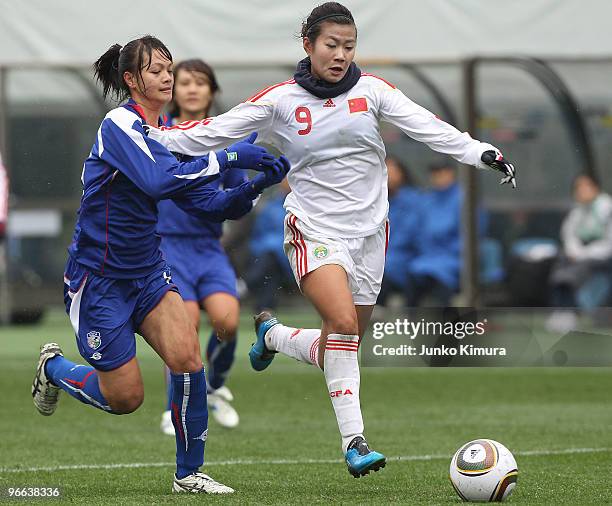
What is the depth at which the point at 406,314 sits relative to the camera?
10.8 metres

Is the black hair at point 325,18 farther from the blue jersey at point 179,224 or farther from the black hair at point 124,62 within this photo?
the blue jersey at point 179,224

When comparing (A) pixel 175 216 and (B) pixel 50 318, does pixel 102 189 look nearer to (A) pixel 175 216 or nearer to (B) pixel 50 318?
(A) pixel 175 216

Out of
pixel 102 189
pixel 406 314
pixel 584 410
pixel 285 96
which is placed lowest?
pixel 584 410

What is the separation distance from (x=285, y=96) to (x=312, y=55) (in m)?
0.26

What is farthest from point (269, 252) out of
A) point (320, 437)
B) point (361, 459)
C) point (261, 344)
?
point (361, 459)

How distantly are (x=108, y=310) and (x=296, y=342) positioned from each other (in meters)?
1.44

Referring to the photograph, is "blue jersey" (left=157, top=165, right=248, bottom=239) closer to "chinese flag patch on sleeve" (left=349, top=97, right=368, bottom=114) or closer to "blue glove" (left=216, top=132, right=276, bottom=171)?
"chinese flag patch on sleeve" (left=349, top=97, right=368, bottom=114)

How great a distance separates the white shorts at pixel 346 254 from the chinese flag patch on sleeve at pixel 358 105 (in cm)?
65

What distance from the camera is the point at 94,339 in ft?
24.2

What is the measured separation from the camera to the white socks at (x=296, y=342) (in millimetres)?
8266

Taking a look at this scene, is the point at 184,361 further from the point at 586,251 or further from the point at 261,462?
the point at 586,251

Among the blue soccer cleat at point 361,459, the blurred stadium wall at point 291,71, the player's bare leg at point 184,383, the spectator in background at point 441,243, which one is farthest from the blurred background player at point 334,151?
the spectator in background at point 441,243

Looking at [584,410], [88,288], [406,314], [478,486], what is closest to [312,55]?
[88,288]

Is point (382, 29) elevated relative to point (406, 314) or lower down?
elevated
